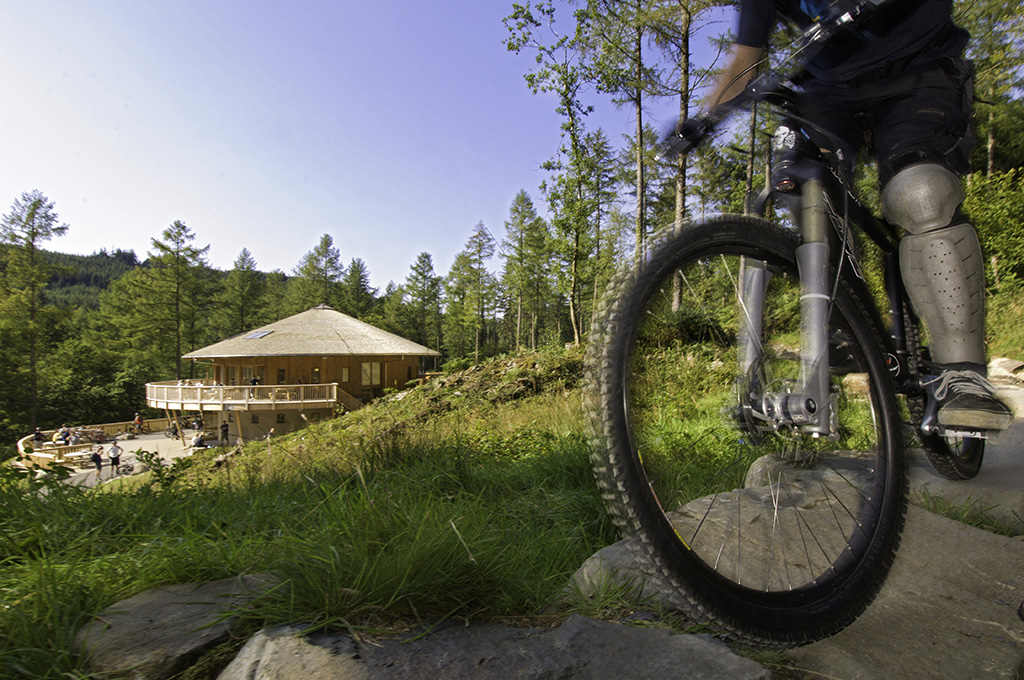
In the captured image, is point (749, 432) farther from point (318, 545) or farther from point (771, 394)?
point (318, 545)

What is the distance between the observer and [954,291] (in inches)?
52.2

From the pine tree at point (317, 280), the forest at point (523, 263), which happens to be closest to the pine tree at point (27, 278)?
the forest at point (523, 263)

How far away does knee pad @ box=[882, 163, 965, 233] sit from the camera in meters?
1.32

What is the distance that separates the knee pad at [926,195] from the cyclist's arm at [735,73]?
0.51 meters

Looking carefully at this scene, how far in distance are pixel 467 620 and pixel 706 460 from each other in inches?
64.0

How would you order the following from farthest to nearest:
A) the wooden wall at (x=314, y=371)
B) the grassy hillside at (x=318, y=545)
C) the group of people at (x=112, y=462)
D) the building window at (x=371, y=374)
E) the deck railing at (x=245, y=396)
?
the building window at (x=371, y=374), the wooden wall at (x=314, y=371), the deck railing at (x=245, y=396), the group of people at (x=112, y=462), the grassy hillside at (x=318, y=545)

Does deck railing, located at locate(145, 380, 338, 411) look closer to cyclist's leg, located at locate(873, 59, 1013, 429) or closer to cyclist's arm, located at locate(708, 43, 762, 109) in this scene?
cyclist's arm, located at locate(708, 43, 762, 109)

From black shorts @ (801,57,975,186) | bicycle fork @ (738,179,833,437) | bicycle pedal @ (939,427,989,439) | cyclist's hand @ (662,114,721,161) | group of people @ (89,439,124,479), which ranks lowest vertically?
group of people @ (89,439,124,479)

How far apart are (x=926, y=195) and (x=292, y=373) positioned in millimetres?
33257

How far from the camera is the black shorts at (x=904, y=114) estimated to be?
1354 mm

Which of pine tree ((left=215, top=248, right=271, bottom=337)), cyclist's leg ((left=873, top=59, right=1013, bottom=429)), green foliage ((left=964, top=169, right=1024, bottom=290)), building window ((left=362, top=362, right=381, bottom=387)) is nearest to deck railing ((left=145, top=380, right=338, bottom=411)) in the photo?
building window ((left=362, top=362, right=381, bottom=387))

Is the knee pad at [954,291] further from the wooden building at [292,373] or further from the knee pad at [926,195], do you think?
the wooden building at [292,373]

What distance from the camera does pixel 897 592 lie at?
139cm

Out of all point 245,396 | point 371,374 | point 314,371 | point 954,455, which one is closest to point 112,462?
point 954,455
